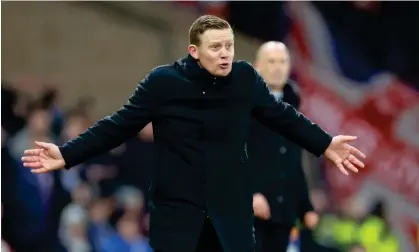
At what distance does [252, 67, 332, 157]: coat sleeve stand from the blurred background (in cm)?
281

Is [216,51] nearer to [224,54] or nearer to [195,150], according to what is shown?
[224,54]

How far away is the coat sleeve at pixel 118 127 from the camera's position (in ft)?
9.38

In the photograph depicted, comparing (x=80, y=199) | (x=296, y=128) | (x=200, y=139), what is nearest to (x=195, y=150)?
(x=200, y=139)

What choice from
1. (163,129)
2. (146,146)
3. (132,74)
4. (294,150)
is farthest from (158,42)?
(163,129)

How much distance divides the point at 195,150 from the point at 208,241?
309 mm

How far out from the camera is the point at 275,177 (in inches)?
154

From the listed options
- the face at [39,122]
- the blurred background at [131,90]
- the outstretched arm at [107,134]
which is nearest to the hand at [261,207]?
the outstretched arm at [107,134]

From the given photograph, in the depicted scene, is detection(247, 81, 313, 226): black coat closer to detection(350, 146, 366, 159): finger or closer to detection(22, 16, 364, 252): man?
detection(350, 146, 366, 159): finger

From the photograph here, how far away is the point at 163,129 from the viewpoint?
9.34 ft

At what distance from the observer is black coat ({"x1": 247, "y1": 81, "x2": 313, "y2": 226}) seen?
3.87 metres

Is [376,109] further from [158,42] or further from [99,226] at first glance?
[99,226]

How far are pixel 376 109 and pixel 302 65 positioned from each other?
2.07ft

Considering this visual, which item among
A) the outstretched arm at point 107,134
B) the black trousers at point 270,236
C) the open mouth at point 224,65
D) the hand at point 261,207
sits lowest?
the black trousers at point 270,236

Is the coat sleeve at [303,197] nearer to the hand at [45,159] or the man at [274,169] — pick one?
the man at [274,169]
